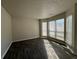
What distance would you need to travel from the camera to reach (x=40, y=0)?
3.55 m

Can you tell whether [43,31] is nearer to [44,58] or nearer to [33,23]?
[33,23]

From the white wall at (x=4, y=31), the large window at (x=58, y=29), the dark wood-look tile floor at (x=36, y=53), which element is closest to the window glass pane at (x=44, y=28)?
the large window at (x=58, y=29)

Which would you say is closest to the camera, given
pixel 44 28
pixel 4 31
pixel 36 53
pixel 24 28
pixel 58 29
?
pixel 4 31

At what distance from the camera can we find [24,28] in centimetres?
960

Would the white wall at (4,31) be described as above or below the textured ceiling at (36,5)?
below

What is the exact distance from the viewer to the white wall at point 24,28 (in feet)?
28.4

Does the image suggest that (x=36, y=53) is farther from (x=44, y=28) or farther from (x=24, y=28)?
(x=44, y=28)

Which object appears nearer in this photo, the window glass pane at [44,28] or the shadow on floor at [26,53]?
the shadow on floor at [26,53]

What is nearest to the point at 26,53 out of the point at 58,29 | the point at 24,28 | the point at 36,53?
the point at 36,53

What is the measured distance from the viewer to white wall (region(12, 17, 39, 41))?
865cm

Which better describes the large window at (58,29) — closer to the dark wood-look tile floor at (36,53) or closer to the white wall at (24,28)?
the white wall at (24,28)

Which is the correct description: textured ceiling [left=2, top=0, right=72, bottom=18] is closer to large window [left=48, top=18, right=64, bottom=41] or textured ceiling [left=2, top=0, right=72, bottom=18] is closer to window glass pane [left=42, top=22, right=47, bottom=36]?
large window [left=48, top=18, right=64, bottom=41]

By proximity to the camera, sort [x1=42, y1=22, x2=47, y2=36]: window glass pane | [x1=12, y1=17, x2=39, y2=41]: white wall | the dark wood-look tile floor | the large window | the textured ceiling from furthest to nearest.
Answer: [x1=42, y1=22, x2=47, y2=36]: window glass pane < [x1=12, y1=17, x2=39, y2=41]: white wall < the large window < the dark wood-look tile floor < the textured ceiling

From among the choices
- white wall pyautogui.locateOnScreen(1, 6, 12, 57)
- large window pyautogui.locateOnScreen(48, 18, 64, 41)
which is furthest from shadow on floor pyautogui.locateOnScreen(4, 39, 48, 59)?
large window pyautogui.locateOnScreen(48, 18, 64, 41)
